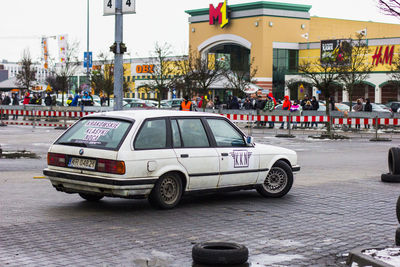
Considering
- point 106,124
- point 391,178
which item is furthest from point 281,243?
point 391,178

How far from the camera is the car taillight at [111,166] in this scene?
8914 millimetres

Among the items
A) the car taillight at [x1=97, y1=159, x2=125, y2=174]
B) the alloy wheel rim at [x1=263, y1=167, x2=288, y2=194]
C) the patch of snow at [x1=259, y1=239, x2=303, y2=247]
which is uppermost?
the car taillight at [x1=97, y1=159, x2=125, y2=174]

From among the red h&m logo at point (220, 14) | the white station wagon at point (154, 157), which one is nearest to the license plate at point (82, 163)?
the white station wagon at point (154, 157)

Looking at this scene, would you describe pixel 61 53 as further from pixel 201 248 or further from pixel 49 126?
pixel 201 248

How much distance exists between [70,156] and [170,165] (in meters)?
1.43

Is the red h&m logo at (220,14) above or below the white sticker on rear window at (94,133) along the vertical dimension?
above

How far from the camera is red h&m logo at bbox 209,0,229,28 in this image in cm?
7544

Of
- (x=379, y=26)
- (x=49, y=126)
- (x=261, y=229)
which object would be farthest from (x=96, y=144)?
(x=379, y=26)

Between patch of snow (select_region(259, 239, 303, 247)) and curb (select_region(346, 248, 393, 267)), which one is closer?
curb (select_region(346, 248, 393, 267))

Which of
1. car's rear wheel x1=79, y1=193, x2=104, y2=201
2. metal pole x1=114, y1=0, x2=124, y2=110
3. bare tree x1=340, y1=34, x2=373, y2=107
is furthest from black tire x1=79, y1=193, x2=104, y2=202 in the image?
bare tree x1=340, y1=34, x2=373, y2=107

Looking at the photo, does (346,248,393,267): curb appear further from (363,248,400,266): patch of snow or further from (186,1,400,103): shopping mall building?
(186,1,400,103): shopping mall building

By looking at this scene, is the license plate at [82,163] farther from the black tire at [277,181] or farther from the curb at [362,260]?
the curb at [362,260]

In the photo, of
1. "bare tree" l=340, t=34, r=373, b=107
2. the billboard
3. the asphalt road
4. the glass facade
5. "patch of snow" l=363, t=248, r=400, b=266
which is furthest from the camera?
the glass facade

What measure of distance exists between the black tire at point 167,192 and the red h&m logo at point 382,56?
56.9 metres
